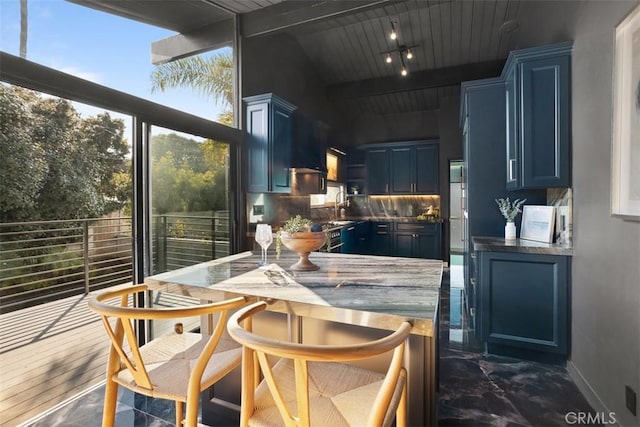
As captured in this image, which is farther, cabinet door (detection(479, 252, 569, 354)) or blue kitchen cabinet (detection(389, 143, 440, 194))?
blue kitchen cabinet (detection(389, 143, 440, 194))

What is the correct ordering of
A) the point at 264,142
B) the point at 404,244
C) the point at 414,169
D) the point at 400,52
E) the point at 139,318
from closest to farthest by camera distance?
1. the point at 139,318
2. the point at 264,142
3. the point at 400,52
4. the point at 404,244
5. the point at 414,169

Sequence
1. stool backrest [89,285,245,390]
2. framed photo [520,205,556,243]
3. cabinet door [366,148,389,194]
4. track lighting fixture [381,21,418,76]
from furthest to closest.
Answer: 1. cabinet door [366,148,389,194]
2. track lighting fixture [381,21,418,76]
3. framed photo [520,205,556,243]
4. stool backrest [89,285,245,390]

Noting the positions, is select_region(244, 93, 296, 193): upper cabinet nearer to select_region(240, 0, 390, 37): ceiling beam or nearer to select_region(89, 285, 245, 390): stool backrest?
select_region(240, 0, 390, 37): ceiling beam

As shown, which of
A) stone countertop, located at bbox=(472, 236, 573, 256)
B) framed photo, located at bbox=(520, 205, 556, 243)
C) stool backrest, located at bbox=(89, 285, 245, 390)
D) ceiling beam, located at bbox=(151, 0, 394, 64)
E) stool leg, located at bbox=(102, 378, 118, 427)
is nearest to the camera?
stool backrest, located at bbox=(89, 285, 245, 390)

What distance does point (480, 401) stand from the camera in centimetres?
197

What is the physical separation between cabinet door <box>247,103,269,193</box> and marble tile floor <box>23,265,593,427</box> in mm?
2334

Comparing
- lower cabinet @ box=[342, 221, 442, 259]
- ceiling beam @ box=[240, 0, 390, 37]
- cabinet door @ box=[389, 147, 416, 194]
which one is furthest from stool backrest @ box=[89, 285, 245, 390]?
cabinet door @ box=[389, 147, 416, 194]

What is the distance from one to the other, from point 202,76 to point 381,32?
2641 mm

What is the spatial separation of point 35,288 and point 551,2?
452 centimetres

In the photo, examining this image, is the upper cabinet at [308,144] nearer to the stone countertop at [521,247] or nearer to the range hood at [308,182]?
the range hood at [308,182]

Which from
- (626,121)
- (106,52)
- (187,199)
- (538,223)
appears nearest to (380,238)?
(538,223)

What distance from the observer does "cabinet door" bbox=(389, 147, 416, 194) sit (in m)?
6.50

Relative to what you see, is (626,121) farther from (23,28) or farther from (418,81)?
(418,81)

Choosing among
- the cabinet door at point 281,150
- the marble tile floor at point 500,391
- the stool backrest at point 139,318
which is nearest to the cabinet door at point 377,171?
the cabinet door at point 281,150
